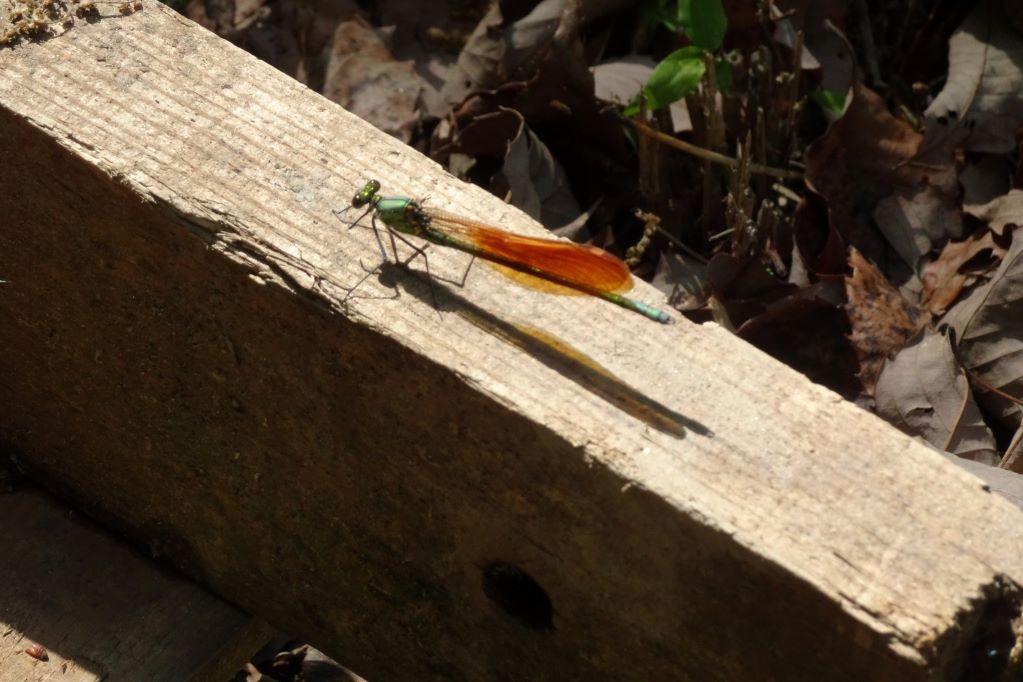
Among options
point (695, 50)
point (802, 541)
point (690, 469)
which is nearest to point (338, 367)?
point (690, 469)

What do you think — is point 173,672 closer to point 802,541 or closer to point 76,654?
point 76,654

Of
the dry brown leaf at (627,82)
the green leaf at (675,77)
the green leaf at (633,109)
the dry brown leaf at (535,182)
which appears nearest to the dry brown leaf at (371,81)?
the dry brown leaf at (535,182)

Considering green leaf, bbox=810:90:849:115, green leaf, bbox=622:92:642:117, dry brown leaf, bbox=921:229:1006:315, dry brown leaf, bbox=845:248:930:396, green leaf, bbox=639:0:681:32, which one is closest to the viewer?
dry brown leaf, bbox=845:248:930:396

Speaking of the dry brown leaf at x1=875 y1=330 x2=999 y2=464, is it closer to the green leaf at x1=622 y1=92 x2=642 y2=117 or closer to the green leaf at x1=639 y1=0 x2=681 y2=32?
the green leaf at x1=622 y1=92 x2=642 y2=117

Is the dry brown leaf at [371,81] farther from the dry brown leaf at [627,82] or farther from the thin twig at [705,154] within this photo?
the thin twig at [705,154]

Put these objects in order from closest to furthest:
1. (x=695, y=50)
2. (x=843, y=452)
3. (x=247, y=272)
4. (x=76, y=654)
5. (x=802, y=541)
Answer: (x=802, y=541) < (x=843, y=452) < (x=247, y=272) < (x=76, y=654) < (x=695, y=50)

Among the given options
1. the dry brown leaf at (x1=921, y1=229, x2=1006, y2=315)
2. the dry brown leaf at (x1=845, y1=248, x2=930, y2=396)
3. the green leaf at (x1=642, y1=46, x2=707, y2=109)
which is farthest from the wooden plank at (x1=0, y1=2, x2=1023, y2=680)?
the dry brown leaf at (x1=921, y1=229, x2=1006, y2=315)
